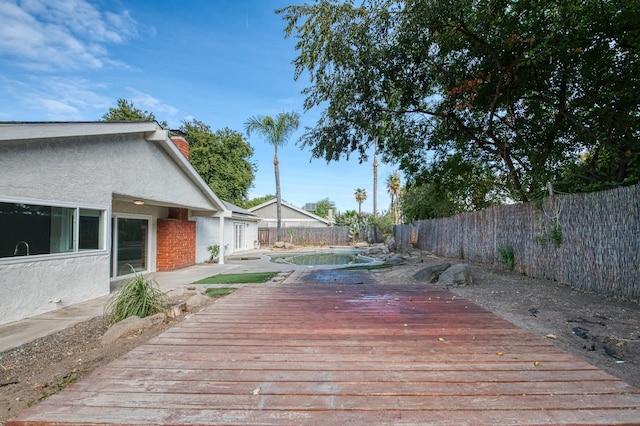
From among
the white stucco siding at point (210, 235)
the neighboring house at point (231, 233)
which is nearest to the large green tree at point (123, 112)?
the neighboring house at point (231, 233)

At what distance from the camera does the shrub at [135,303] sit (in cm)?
449

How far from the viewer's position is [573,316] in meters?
4.50

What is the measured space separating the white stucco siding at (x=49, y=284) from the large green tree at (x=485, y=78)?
6.10m

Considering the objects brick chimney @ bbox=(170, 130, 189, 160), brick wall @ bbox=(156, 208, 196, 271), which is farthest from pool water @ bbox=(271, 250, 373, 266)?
brick chimney @ bbox=(170, 130, 189, 160)

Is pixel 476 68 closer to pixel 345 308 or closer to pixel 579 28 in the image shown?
pixel 579 28

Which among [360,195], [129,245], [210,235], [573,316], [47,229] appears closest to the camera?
[573,316]

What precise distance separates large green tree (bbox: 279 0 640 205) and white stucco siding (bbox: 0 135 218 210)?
4.18 m

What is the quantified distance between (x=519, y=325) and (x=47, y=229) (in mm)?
7345

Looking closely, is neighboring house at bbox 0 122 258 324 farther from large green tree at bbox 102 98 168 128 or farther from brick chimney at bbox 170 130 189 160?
large green tree at bbox 102 98 168 128

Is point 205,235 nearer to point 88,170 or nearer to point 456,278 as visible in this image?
point 88,170

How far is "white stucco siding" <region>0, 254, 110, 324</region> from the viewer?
479 cm

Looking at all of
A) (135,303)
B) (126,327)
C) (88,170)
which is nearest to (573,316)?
(126,327)

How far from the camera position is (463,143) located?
984cm

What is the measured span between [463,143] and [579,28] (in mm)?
4492
